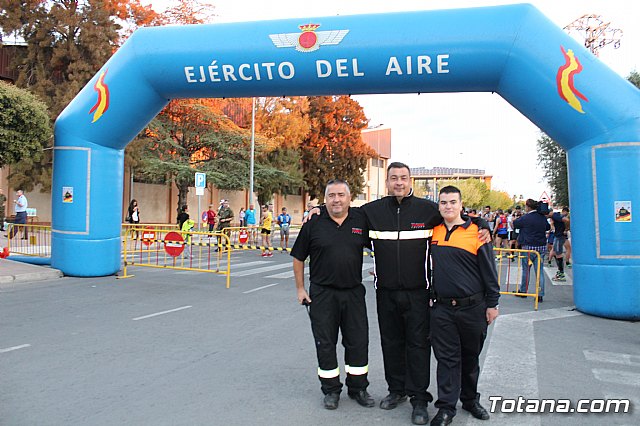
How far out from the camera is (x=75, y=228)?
11.5m

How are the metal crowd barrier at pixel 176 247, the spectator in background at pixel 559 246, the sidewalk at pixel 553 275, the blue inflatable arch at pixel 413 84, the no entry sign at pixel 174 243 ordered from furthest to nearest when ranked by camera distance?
the spectator in background at pixel 559 246 → the sidewalk at pixel 553 275 → the no entry sign at pixel 174 243 → the metal crowd barrier at pixel 176 247 → the blue inflatable arch at pixel 413 84

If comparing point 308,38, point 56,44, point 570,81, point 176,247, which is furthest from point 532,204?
point 56,44

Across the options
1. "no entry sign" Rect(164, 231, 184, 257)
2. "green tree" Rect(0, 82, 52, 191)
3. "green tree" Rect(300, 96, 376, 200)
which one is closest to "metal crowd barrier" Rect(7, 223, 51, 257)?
"green tree" Rect(0, 82, 52, 191)

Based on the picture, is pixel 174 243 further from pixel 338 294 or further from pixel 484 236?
pixel 484 236

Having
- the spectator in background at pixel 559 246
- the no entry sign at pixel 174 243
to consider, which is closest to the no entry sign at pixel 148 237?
the no entry sign at pixel 174 243

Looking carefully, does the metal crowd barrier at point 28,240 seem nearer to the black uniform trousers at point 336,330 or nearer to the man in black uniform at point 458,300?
the black uniform trousers at point 336,330

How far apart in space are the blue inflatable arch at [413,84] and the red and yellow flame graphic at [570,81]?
2 cm

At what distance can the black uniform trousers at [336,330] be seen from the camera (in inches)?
174

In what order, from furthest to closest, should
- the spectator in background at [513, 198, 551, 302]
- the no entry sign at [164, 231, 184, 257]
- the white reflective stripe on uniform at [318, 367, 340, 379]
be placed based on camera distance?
the no entry sign at [164, 231, 184, 257] → the spectator in background at [513, 198, 551, 302] → the white reflective stripe on uniform at [318, 367, 340, 379]

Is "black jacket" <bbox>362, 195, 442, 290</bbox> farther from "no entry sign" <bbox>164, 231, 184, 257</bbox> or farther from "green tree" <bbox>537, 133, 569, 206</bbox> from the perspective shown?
"green tree" <bbox>537, 133, 569, 206</bbox>

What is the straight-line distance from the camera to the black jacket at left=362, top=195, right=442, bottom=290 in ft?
13.9

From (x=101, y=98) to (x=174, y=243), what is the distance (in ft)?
11.9

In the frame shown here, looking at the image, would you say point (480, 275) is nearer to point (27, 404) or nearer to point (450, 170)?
point (27, 404)

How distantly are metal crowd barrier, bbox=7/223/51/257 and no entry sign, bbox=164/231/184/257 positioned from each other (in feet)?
13.6
